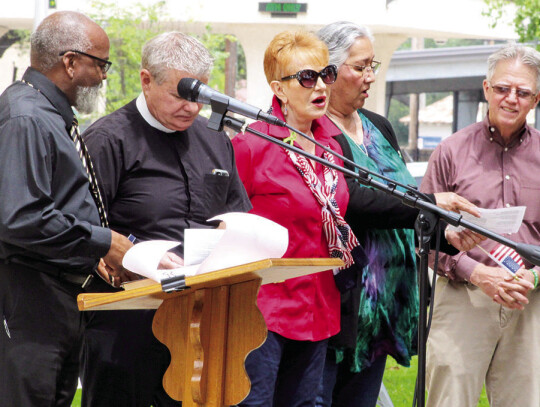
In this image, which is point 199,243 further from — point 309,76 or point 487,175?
point 487,175

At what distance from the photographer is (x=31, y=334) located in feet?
12.1

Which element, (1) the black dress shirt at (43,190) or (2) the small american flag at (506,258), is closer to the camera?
(1) the black dress shirt at (43,190)

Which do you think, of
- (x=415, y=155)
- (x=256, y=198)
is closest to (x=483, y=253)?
(x=256, y=198)

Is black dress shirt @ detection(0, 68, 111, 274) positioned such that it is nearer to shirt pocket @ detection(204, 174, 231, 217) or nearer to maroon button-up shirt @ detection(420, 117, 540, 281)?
shirt pocket @ detection(204, 174, 231, 217)

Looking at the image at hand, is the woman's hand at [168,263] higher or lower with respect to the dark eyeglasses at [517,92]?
lower

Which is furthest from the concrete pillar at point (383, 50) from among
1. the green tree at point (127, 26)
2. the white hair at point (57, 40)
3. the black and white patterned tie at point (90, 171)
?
the black and white patterned tie at point (90, 171)

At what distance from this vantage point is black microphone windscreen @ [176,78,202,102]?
3547 millimetres

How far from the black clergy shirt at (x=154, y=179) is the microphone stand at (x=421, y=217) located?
62 cm

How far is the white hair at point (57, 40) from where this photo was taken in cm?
390

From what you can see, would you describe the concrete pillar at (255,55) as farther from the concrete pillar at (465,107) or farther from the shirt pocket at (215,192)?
the shirt pocket at (215,192)

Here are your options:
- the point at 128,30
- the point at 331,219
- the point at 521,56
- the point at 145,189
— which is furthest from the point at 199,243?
the point at 128,30

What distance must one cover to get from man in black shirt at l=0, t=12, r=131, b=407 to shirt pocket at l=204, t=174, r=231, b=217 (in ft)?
1.71

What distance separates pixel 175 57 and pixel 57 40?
52 cm

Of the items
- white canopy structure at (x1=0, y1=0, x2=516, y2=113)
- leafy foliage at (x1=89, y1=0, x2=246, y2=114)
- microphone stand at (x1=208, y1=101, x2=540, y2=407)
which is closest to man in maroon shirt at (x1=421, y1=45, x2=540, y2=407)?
microphone stand at (x1=208, y1=101, x2=540, y2=407)
